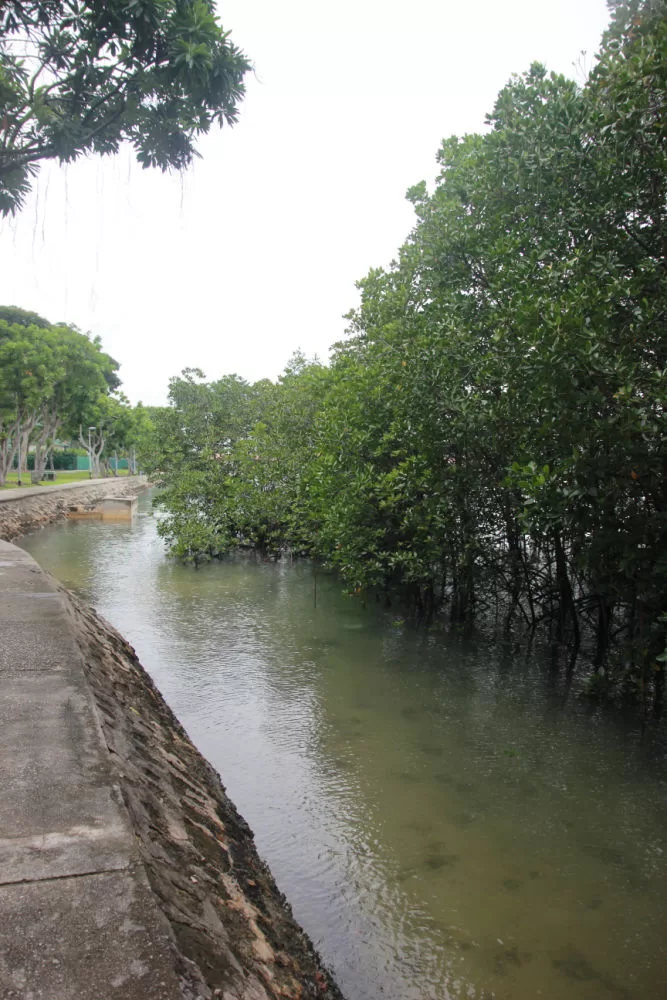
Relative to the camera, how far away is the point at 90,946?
216 cm

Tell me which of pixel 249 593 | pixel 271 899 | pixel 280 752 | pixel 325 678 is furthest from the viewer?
pixel 249 593

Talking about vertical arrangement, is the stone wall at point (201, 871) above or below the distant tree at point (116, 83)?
below

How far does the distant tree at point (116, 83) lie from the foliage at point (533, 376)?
3.26 m

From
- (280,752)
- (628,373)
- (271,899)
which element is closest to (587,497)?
(628,373)

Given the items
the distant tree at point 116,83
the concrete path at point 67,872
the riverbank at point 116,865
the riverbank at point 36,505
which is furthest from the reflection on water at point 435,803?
the riverbank at point 36,505

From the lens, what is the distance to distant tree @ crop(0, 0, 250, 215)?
Result: 27.4 ft

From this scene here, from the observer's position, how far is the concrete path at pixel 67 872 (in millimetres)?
2055

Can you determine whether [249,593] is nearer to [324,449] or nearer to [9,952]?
[324,449]

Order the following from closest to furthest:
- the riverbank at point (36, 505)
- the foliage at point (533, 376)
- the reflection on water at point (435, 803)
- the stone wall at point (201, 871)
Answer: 1. the stone wall at point (201, 871)
2. the reflection on water at point (435, 803)
3. the foliage at point (533, 376)
4. the riverbank at point (36, 505)

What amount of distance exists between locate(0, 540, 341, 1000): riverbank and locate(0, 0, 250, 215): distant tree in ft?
22.4

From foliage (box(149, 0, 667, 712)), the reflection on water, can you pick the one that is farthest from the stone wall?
foliage (box(149, 0, 667, 712))

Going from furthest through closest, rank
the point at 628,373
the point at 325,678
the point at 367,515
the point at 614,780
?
the point at 367,515, the point at 325,678, the point at 614,780, the point at 628,373

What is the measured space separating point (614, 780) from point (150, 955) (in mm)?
4989

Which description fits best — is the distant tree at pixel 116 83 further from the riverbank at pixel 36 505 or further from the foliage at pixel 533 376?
the riverbank at pixel 36 505
